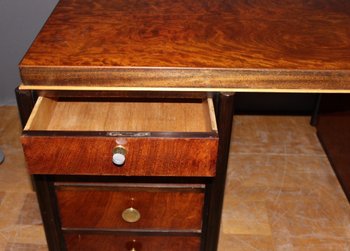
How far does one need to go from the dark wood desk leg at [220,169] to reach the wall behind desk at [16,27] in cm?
106

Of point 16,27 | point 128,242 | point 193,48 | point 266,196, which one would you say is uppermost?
point 16,27

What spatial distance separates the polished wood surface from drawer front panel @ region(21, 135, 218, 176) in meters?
0.14

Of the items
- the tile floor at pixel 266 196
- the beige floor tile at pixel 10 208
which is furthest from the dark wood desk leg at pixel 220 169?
the beige floor tile at pixel 10 208

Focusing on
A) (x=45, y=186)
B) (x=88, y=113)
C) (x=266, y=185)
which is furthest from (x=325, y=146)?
(x=45, y=186)

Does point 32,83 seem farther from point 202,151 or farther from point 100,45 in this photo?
point 202,151

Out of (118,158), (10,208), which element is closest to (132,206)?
(118,158)

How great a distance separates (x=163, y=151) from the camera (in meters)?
0.78

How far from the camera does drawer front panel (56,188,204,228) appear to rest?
94 cm

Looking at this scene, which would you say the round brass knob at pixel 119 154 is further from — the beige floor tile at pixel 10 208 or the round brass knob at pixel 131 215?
the beige floor tile at pixel 10 208

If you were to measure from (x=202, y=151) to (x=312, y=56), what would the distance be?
0.28 meters

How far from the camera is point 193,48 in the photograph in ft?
2.76

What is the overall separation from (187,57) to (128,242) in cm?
49

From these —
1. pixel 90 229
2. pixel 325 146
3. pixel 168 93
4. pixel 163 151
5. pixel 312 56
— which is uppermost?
pixel 325 146

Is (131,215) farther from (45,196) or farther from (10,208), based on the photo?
(10,208)
